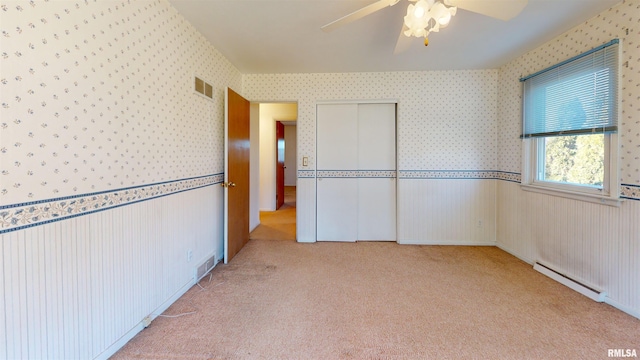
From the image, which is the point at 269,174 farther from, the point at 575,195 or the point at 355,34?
the point at 575,195

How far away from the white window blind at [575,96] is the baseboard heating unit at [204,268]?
3.69m

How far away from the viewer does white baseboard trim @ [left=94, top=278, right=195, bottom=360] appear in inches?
57.4

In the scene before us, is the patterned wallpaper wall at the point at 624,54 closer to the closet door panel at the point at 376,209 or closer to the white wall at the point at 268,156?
the closet door panel at the point at 376,209

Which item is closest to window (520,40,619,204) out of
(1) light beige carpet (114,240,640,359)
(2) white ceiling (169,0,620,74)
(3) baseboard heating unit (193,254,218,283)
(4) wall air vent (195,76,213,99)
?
(2) white ceiling (169,0,620,74)

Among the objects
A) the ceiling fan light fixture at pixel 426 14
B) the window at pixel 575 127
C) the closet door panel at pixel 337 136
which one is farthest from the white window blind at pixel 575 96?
the closet door panel at pixel 337 136

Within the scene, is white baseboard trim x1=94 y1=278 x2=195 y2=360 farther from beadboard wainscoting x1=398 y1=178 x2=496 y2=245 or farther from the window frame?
the window frame

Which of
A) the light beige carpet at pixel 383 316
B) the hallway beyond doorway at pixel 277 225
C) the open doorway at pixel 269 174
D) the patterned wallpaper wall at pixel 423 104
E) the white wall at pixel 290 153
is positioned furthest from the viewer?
the white wall at pixel 290 153

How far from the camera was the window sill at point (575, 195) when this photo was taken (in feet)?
6.56

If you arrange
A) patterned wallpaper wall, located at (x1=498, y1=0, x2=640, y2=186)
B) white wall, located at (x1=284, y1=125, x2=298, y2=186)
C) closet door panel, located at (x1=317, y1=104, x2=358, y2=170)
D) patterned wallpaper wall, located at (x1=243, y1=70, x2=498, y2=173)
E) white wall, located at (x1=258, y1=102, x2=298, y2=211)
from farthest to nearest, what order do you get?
white wall, located at (x1=284, y1=125, x2=298, y2=186), white wall, located at (x1=258, y1=102, x2=298, y2=211), closet door panel, located at (x1=317, y1=104, x2=358, y2=170), patterned wallpaper wall, located at (x1=243, y1=70, x2=498, y2=173), patterned wallpaper wall, located at (x1=498, y1=0, x2=640, y2=186)

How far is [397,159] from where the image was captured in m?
3.55

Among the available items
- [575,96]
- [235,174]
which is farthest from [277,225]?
[575,96]

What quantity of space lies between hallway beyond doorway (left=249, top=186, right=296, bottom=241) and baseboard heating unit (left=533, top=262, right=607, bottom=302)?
2.87 meters

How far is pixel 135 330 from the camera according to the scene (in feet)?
5.44

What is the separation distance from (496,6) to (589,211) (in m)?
1.97
